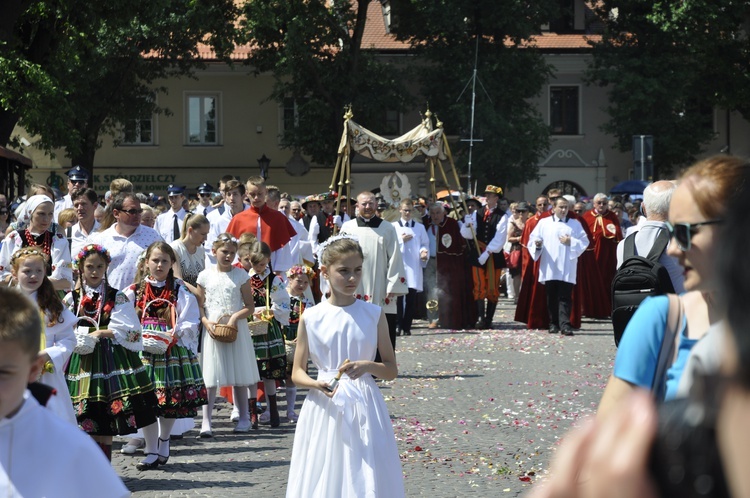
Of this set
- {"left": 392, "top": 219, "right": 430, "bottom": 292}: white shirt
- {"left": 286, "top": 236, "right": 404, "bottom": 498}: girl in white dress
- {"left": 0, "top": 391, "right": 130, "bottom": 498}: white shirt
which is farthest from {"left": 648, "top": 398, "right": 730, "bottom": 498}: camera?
{"left": 392, "top": 219, "right": 430, "bottom": 292}: white shirt

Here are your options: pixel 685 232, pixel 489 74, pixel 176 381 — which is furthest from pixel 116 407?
pixel 489 74

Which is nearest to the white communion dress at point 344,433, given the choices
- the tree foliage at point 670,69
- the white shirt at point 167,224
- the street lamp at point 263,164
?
the white shirt at point 167,224

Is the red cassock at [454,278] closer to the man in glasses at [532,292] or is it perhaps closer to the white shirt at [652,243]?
the man in glasses at [532,292]

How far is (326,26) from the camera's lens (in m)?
43.6

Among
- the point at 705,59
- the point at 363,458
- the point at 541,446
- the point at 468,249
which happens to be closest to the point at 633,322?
the point at 363,458

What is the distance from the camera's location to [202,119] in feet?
165

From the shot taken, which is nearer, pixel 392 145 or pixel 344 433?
pixel 344 433

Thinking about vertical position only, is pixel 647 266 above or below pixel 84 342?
above

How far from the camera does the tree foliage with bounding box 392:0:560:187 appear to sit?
43406 millimetres

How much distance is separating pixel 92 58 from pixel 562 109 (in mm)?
22180

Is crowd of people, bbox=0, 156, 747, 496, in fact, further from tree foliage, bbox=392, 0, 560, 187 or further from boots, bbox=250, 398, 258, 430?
tree foliage, bbox=392, 0, 560, 187

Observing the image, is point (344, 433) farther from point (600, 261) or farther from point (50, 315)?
point (600, 261)

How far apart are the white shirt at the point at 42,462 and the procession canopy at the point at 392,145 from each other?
1978cm

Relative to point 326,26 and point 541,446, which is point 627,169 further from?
point 541,446
